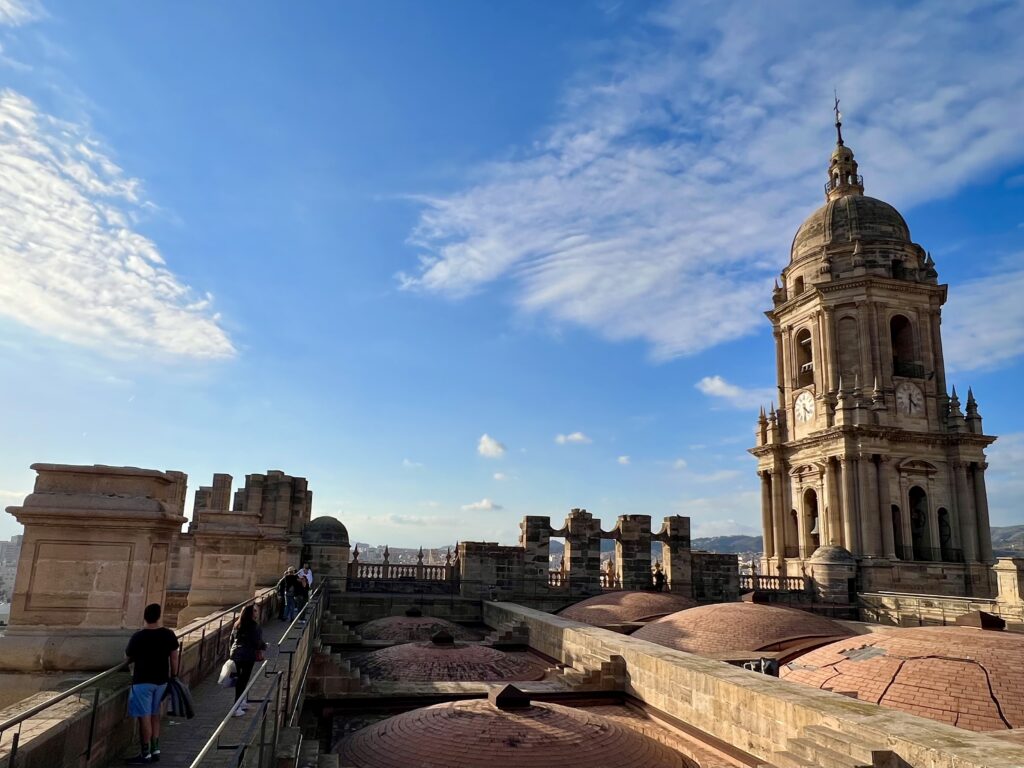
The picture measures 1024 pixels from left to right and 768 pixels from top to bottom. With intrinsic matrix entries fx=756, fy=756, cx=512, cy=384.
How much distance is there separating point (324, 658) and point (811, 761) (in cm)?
870

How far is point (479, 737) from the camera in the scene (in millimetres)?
8945

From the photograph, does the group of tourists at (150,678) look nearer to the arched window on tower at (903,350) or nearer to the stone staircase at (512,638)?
the stone staircase at (512,638)

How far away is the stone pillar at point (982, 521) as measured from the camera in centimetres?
4025

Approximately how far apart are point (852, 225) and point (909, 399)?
1081cm

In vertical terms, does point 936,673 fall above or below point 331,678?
above

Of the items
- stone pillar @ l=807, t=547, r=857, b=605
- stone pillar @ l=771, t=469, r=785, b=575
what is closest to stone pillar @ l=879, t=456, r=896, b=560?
stone pillar @ l=771, t=469, r=785, b=575

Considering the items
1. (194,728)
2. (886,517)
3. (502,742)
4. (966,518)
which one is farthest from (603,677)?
(966,518)

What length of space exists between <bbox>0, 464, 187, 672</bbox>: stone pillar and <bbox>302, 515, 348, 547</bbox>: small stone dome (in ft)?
57.2

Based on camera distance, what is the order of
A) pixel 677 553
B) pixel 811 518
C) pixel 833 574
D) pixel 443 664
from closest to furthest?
1. pixel 443 664
2. pixel 677 553
3. pixel 833 574
4. pixel 811 518

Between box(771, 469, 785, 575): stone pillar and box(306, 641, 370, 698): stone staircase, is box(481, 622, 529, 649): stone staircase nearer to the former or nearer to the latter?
box(306, 641, 370, 698): stone staircase

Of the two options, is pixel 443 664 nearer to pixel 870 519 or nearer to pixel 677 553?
pixel 677 553

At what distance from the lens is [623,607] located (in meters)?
23.3

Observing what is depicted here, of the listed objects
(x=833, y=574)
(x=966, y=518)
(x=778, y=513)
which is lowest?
(x=833, y=574)

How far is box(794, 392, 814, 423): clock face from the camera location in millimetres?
43500
